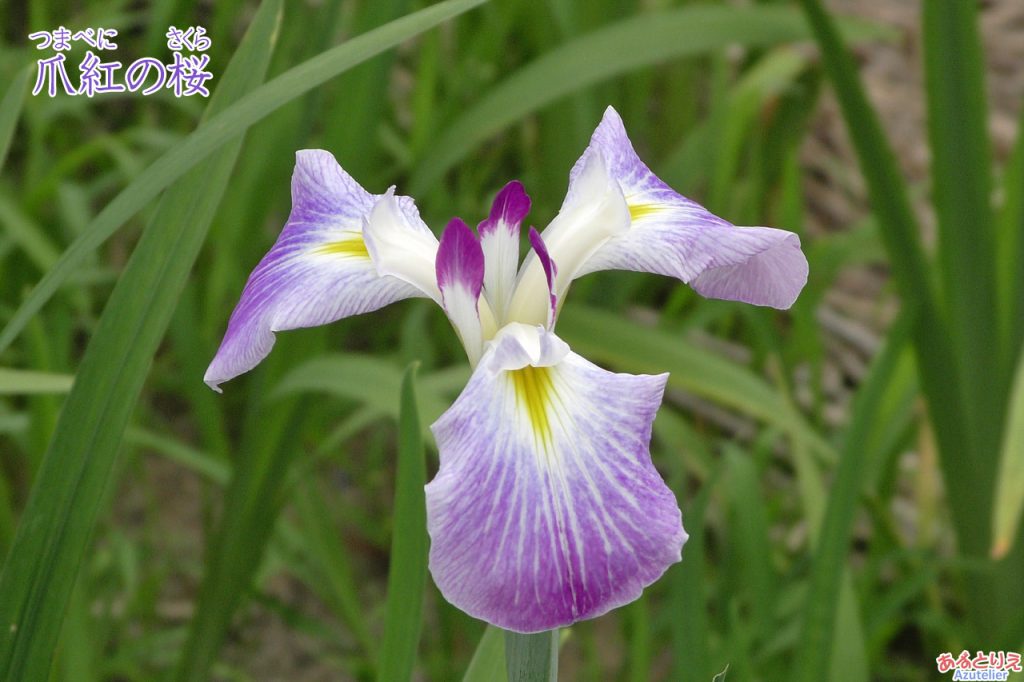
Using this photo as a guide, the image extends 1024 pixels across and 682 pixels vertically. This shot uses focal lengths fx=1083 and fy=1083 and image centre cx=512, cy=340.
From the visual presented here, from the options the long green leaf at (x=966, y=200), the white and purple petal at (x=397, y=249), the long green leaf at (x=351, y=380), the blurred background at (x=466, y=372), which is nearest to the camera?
the white and purple petal at (x=397, y=249)

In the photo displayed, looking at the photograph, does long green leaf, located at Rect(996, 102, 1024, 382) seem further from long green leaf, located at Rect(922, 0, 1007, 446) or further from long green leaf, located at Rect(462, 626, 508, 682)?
long green leaf, located at Rect(462, 626, 508, 682)

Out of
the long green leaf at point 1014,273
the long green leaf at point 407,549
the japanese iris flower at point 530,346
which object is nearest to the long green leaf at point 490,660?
the long green leaf at point 407,549

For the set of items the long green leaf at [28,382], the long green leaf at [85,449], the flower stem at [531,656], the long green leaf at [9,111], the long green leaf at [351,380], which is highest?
the long green leaf at [9,111]

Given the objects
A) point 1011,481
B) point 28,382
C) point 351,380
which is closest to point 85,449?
point 28,382

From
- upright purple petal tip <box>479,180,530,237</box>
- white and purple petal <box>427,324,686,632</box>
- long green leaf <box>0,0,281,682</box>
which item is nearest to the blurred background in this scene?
long green leaf <box>0,0,281,682</box>

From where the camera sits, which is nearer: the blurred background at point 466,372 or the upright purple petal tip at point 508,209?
the upright purple petal tip at point 508,209

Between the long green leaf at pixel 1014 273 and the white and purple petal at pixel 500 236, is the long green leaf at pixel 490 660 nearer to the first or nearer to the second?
the white and purple petal at pixel 500 236

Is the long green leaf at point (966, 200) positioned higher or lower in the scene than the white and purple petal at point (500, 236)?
higher
